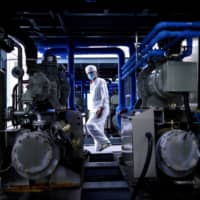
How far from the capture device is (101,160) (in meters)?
3.36

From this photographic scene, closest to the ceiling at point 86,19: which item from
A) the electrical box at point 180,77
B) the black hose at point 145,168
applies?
the electrical box at point 180,77

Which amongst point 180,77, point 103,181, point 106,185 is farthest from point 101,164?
point 180,77

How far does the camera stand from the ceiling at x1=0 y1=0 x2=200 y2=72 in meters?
2.38

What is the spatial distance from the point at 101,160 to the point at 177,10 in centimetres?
185

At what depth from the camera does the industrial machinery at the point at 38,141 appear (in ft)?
7.11

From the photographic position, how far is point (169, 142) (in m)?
2.10

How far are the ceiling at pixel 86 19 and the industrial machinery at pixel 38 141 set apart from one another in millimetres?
433

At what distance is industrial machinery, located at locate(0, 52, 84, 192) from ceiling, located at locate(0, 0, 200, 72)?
1.42 ft

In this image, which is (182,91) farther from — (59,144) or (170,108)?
(59,144)

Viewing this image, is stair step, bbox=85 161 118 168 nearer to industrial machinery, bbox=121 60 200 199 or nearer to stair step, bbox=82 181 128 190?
stair step, bbox=82 181 128 190

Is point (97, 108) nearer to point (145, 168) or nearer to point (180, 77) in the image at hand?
point (180, 77)

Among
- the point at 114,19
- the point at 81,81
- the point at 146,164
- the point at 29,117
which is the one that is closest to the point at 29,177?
the point at 29,117

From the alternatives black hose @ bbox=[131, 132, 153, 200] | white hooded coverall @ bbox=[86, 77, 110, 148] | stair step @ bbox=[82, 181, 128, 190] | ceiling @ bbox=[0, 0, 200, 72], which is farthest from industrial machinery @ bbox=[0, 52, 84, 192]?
white hooded coverall @ bbox=[86, 77, 110, 148]

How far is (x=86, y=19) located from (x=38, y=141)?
4.99 ft
